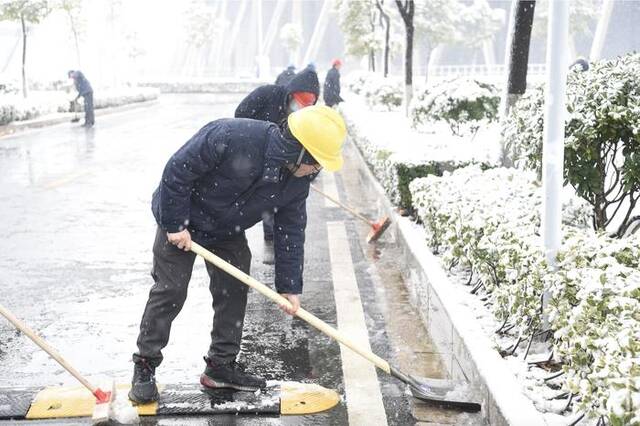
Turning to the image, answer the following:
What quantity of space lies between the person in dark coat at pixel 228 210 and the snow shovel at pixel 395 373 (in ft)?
0.29

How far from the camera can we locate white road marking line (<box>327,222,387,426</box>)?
3.75 meters

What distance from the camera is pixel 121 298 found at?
224 inches

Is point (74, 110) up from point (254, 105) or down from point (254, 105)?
down

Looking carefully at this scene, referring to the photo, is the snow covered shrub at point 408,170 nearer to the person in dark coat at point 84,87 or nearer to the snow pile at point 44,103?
the person in dark coat at point 84,87

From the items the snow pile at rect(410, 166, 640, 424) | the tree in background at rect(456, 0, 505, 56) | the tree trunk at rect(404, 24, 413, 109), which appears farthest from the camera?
the tree in background at rect(456, 0, 505, 56)

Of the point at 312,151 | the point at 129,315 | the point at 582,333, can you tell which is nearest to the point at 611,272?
the point at 582,333

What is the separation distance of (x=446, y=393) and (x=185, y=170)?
1631mm

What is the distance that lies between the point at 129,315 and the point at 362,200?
5321 mm

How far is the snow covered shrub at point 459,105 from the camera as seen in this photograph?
11656mm

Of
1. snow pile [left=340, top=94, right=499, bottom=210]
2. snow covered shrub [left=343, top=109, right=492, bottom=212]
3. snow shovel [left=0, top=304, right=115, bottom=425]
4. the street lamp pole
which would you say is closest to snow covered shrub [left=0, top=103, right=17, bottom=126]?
snow pile [left=340, top=94, right=499, bottom=210]

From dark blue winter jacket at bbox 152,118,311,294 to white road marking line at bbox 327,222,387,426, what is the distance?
A: 25.7 inches

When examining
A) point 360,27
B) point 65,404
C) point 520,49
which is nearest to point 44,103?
point 360,27

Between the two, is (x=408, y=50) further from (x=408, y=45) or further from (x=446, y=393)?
(x=446, y=393)

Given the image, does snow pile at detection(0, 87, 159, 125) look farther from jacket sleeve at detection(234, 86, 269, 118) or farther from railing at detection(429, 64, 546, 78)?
railing at detection(429, 64, 546, 78)
